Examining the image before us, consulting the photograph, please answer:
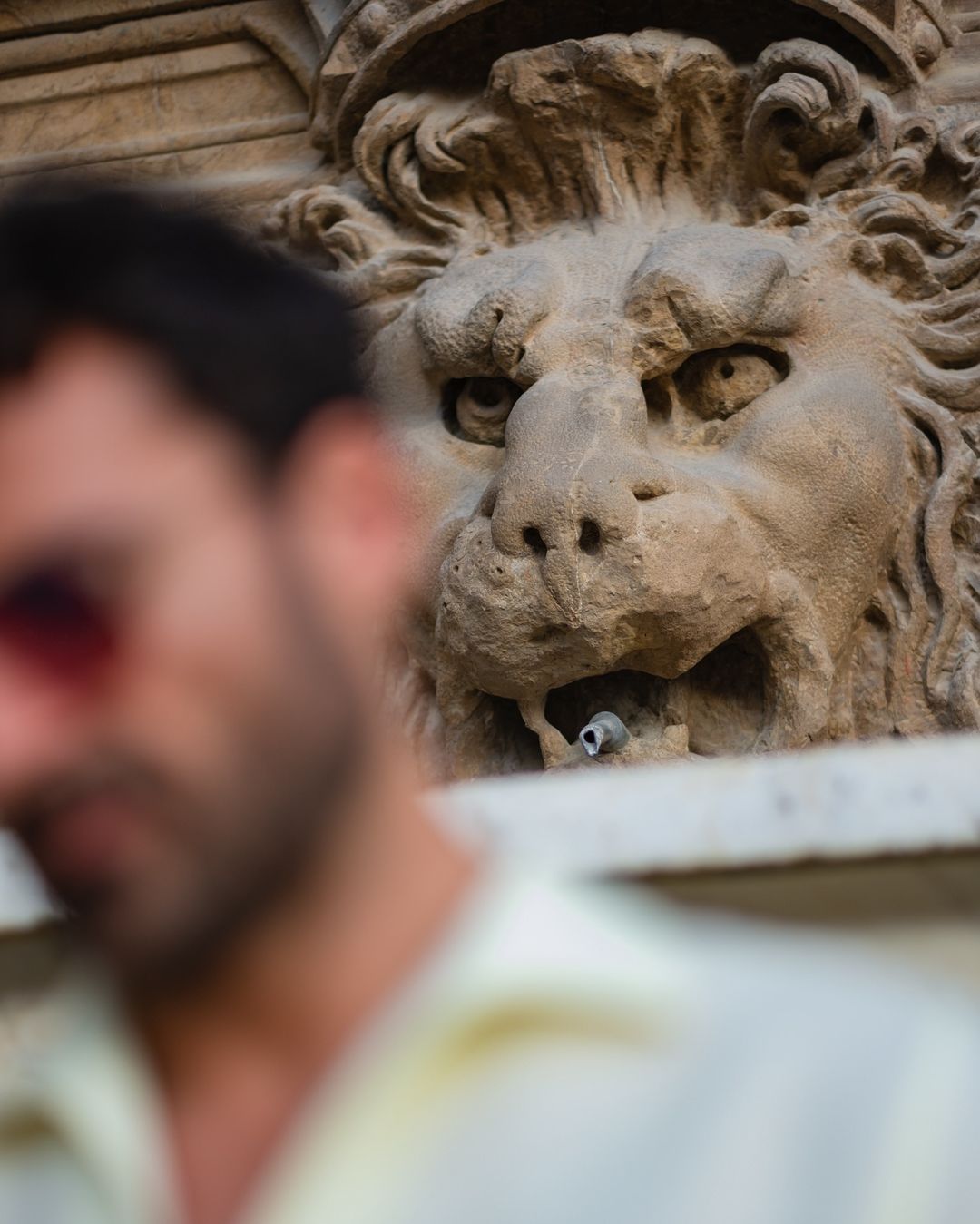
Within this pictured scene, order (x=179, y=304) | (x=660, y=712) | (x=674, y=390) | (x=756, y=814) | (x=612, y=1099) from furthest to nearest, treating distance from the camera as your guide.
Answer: (x=674, y=390)
(x=660, y=712)
(x=756, y=814)
(x=179, y=304)
(x=612, y=1099)

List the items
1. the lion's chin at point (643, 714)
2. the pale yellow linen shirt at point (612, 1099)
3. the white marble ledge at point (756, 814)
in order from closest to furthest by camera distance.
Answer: the pale yellow linen shirt at point (612, 1099) < the white marble ledge at point (756, 814) < the lion's chin at point (643, 714)

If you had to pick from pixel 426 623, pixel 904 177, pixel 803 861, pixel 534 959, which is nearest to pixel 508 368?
pixel 426 623

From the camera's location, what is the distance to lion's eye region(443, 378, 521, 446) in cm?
196

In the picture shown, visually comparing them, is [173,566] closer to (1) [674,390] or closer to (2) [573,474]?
(2) [573,474]

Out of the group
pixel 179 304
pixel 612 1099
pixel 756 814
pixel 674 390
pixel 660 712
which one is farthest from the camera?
pixel 674 390

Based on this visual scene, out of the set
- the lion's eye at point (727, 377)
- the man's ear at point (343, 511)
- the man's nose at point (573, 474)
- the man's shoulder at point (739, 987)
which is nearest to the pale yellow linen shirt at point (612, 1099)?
the man's shoulder at point (739, 987)

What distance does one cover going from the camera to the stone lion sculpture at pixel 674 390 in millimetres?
1725

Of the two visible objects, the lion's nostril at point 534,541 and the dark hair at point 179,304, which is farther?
the lion's nostril at point 534,541

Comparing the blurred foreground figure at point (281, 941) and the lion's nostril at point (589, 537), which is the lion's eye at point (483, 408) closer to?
the lion's nostril at point (589, 537)

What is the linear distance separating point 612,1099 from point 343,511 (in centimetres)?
27

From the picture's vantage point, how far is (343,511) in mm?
703

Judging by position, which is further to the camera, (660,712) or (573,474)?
(660,712)

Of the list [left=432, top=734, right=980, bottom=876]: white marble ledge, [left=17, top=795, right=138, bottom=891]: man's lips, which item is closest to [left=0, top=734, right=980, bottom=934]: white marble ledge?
[left=432, top=734, right=980, bottom=876]: white marble ledge

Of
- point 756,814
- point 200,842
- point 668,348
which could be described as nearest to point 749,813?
point 756,814
